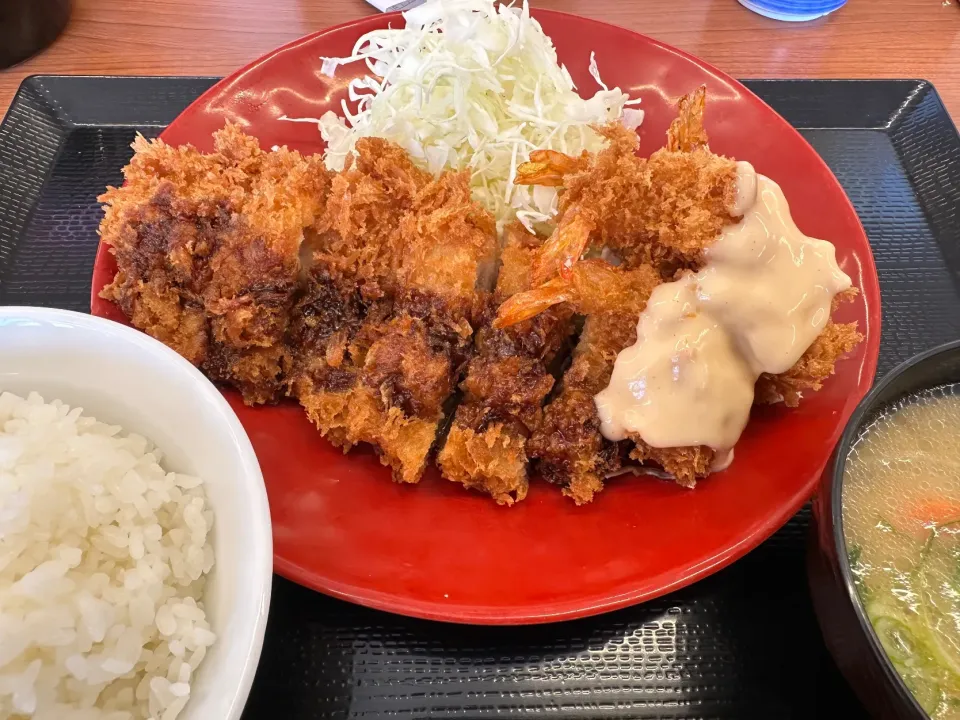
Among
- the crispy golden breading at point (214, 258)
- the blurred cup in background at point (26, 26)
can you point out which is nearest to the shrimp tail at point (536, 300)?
the crispy golden breading at point (214, 258)

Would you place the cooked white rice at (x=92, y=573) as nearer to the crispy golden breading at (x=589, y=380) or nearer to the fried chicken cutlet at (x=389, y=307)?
the fried chicken cutlet at (x=389, y=307)

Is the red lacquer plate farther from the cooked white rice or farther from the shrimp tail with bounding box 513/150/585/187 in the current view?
the shrimp tail with bounding box 513/150/585/187

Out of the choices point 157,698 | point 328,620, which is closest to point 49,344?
point 157,698

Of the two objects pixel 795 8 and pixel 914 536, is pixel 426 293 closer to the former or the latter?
pixel 914 536

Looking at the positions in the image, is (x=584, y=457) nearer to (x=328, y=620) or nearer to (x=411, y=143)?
(x=328, y=620)

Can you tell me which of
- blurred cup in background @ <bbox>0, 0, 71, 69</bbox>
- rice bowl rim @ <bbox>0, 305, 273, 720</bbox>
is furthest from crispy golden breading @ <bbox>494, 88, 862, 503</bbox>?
blurred cup in background @ <bbox>0, 0, 71, 69</bbox>

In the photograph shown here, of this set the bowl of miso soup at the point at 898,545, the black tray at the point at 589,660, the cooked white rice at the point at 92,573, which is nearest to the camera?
the cooked white rice at the point at 92,573

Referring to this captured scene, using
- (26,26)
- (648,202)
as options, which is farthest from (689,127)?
(26,26)
